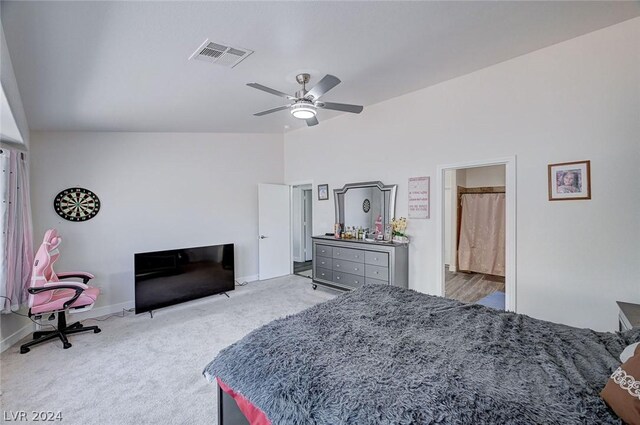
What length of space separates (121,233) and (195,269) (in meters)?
1.18

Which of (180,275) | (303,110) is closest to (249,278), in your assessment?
(180,275)

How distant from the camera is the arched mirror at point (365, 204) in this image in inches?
169

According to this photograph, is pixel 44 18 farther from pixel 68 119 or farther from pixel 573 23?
pixel 573 23

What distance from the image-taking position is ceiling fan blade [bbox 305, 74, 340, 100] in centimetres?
230

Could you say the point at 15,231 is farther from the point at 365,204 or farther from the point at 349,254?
the point at 365,204

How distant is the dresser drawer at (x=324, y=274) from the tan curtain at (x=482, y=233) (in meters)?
3.08

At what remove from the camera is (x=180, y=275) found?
13.8 ft

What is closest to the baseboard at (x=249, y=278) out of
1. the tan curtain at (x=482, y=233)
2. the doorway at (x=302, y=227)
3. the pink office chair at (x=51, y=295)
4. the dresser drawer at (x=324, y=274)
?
the dresser drawer at (x=324, y=274)

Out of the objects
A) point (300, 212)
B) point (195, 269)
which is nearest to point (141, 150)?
point (195, 269)

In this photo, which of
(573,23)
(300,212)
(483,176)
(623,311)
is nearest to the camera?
(623,311)

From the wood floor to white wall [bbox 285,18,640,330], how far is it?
3.58ft

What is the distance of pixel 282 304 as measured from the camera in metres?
4.26

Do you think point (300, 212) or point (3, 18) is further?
point (300, 212)

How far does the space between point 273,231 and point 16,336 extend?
12.3 ft
